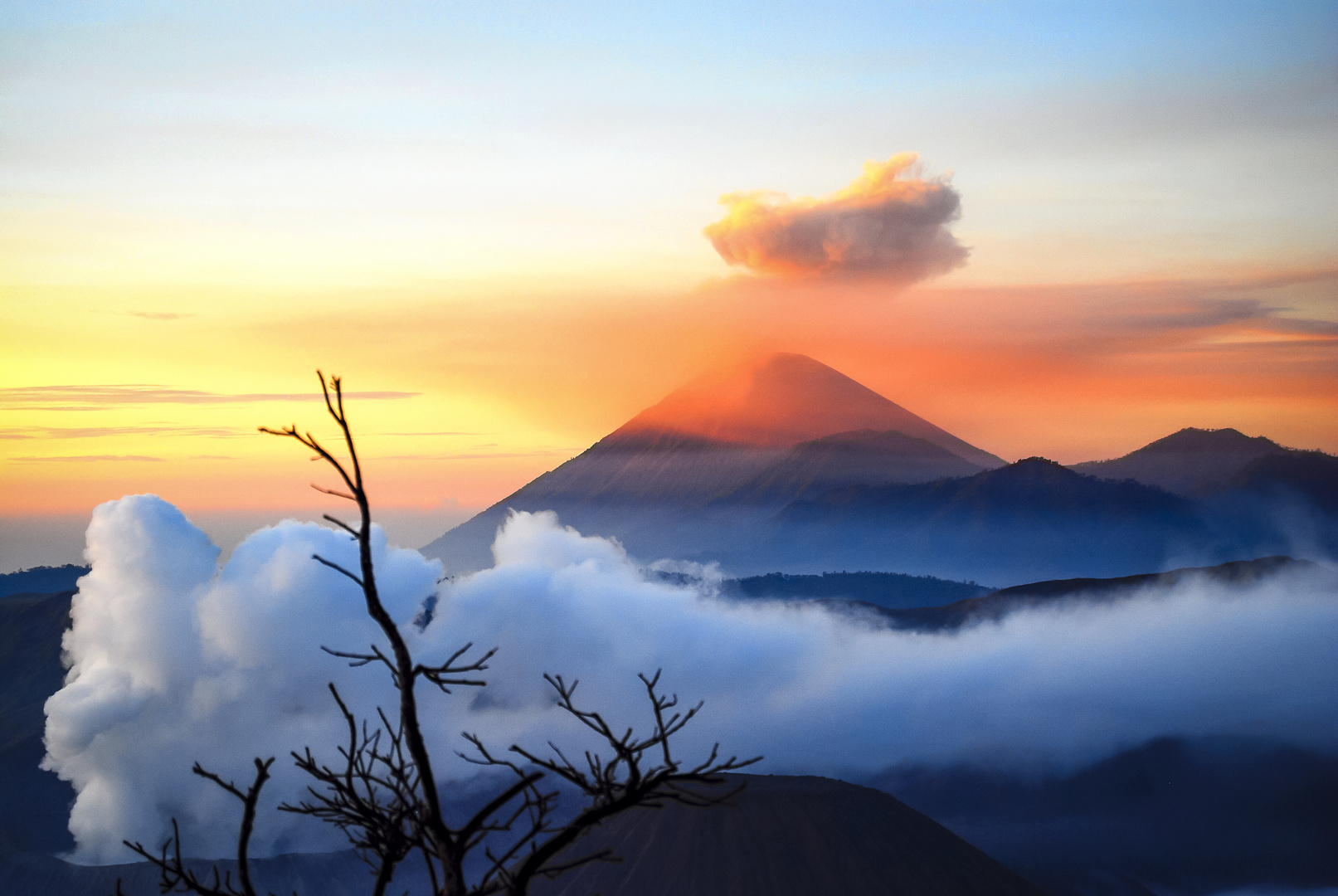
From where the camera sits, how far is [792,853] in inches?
6324

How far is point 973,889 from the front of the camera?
152750mm

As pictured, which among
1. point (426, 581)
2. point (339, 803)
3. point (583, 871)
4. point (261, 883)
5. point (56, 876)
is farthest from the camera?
point (261, 883)

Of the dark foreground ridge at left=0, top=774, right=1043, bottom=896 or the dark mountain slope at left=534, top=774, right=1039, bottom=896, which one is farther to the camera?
the dark foreground ridge at left=0, top=774, right=1043, bottom=896

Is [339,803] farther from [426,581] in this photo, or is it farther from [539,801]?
[426,581]

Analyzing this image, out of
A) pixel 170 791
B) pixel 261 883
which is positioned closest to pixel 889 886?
pixel 261 883

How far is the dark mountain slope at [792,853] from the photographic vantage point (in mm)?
154125

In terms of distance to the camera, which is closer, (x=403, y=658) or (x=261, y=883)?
(x=403, y=658)

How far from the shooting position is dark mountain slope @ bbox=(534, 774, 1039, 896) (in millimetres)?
154125

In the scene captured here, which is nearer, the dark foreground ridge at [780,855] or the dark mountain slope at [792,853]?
the dark mountain slope at [792,853]

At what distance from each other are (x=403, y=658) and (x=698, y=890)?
160931 millimetres

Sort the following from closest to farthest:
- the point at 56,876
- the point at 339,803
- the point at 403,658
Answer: the point at 403,658 → the point at 339,803 → the point at 56,876

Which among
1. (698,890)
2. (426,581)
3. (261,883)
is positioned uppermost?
(426,581)

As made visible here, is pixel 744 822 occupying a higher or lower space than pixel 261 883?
higher

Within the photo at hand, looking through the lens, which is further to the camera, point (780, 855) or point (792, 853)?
point (792, 853)
